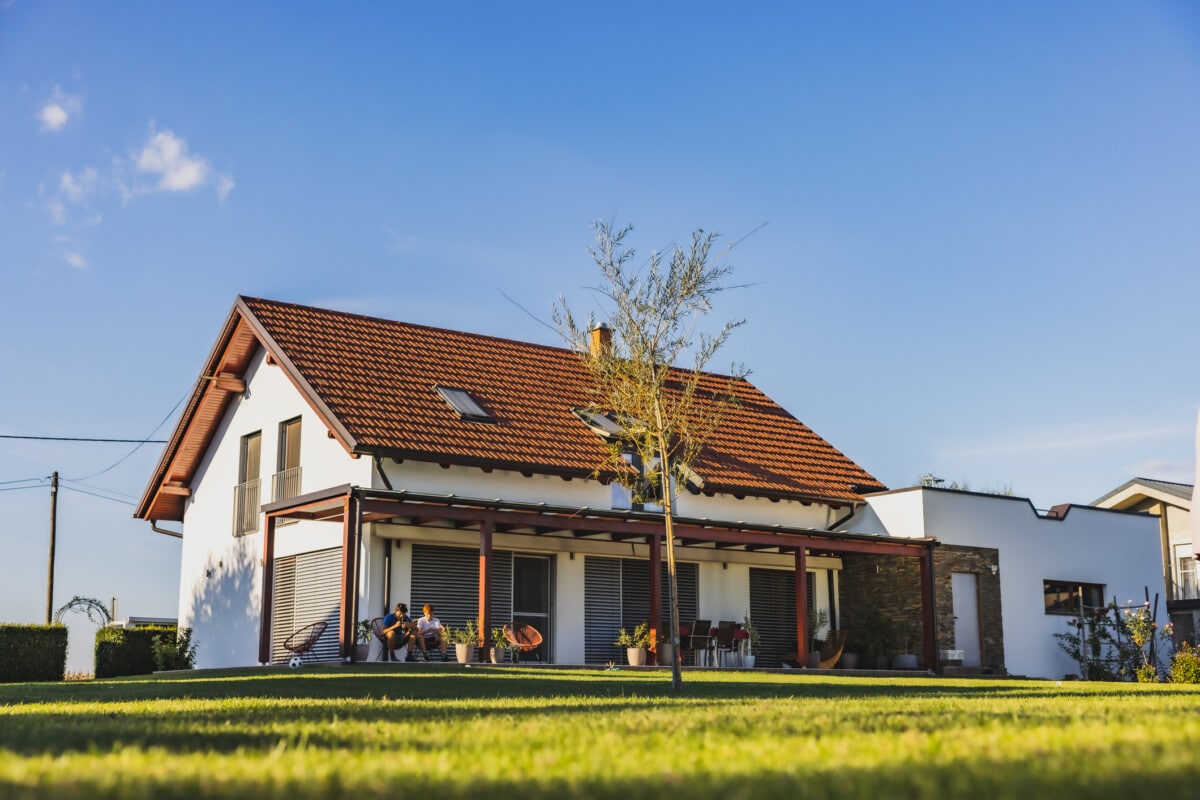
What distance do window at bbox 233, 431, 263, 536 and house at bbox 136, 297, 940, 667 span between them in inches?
1.8

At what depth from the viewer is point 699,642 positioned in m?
22.8

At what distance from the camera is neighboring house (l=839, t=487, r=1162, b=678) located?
84.7ft

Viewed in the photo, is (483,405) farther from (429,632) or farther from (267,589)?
(429,632)

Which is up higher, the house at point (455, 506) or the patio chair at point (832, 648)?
the house at point (455, 506)

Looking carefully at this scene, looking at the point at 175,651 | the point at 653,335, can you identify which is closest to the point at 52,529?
the point at 175,651

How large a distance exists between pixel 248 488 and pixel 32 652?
16.6 feet

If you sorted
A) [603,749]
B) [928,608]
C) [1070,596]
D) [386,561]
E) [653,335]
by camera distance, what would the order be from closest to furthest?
[603,749]
[653,335]
[386,561]
[928,608]
[1070,596]

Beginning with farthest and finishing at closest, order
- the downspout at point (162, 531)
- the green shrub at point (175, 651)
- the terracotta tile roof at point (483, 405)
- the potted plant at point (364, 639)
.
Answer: the downspout at point (162, 531) < the green shrub at point (175, 651) < the terracotta tile roof at point (483, 405) < the potted plant at point (364, 639)

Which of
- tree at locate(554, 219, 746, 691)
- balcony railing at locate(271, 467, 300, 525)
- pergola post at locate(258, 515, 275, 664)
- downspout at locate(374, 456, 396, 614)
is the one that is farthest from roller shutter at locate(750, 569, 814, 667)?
tree at locate(554, 219, 746, 691)

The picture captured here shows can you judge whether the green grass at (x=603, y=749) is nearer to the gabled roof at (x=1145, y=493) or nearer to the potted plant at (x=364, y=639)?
the potted plant at (x=364, y=639)

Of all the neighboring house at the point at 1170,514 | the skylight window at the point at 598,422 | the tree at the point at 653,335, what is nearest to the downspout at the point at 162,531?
the skylight window at the point at 598,422

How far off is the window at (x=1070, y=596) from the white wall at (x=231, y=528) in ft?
49.9

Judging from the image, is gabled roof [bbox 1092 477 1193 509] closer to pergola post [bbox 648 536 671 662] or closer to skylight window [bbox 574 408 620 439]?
skylight window [bbox 574 408 620 439]

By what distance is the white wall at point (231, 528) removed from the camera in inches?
912
